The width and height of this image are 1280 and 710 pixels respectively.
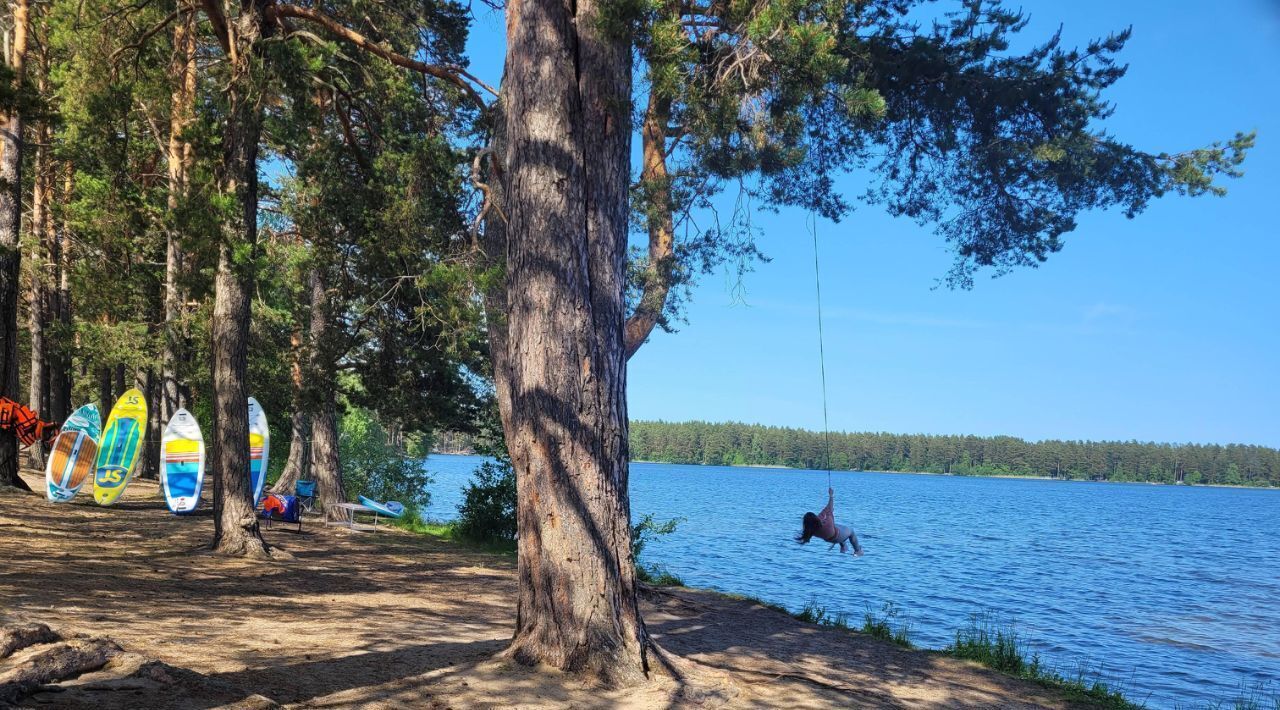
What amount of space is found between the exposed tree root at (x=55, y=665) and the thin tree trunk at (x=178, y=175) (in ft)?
21.0

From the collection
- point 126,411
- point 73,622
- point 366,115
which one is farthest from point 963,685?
point 126,411

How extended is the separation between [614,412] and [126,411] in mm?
15276

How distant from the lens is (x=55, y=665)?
13.6 feet

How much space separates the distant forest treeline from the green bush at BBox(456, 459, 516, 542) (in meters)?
134

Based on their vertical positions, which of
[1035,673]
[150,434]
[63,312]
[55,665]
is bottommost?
[1035,673]

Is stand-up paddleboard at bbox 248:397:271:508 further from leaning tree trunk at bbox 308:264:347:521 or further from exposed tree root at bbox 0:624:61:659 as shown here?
exposed tree root at bbox 0:624:61:659

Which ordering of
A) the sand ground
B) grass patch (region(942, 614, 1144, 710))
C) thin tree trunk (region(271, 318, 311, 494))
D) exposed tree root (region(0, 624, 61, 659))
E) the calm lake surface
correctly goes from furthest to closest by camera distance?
1. thin tree trunk (region(271, 318, 311, 494))
2. the calm lake surface
3. grass patch (region(942, 614, 1144, 710))
4. the sand ground
5. exposed tree root (region(0, 624, 61, 659))

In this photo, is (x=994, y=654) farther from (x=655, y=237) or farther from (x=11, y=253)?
(x=11, y=253)

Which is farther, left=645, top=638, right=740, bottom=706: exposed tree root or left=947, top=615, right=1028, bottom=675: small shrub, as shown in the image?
left=947, top=615, right=1028, bottom=675: small shrub

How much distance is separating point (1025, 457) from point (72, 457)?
150527 millimetres

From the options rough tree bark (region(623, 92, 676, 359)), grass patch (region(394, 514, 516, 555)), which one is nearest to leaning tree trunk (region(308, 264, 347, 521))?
grass patch (region(394, 514, 516, 555))

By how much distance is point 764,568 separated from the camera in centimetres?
2128

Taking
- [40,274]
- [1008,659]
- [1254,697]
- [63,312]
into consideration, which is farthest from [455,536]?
[63,312]

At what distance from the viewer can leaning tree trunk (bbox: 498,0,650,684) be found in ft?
18.1
